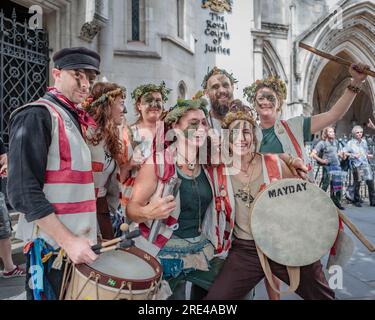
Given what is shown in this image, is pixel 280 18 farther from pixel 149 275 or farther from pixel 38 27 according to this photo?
pixel 149 275

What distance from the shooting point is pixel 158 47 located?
7809 mm

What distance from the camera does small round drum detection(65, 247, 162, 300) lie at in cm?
152

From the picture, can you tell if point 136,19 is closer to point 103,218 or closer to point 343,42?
point 103,218

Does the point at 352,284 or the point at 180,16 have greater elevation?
the point at 180,16

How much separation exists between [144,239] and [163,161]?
1.47ft

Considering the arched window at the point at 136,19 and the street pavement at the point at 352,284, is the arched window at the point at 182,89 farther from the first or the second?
the street pavement at the point at 352,284

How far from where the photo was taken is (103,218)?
7.95 ft

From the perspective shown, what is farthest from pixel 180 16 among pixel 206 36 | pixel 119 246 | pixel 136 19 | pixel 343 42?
pixel 343 42

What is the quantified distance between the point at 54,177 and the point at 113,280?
1.62 feet

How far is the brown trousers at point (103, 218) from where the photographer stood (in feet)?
7.89

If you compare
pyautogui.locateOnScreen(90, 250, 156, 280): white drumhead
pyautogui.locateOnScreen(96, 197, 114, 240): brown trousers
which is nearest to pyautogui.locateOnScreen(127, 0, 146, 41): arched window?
pyautogui.locateOnScreen(96, 197, 114, 240): brown trousers

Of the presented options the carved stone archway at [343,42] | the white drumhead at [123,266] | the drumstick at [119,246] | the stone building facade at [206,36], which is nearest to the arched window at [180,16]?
the stone building facade at [206,36]

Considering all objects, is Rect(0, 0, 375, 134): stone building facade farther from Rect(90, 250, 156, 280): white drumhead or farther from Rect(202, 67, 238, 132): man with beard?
Rect(90, 250, 156, 280): white drumhead

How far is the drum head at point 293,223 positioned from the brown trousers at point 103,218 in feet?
3.10
